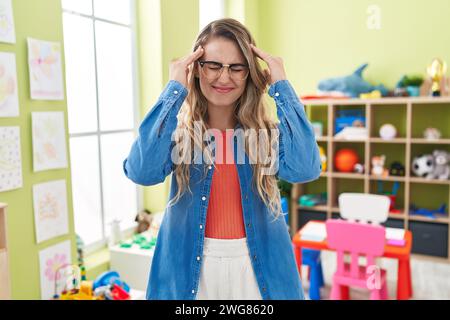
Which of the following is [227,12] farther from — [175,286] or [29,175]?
[175,286]

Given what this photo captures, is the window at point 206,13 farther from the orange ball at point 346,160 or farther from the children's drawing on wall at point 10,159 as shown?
the orange ball at point 346,160

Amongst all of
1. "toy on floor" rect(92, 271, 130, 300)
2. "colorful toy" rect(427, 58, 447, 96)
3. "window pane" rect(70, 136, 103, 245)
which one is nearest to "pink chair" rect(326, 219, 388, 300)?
"toy on floor" rect(92, 271, 130, 300)

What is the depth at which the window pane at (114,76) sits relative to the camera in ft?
4.83

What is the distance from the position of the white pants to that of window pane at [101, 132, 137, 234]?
115 cm

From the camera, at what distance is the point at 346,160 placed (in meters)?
3.04

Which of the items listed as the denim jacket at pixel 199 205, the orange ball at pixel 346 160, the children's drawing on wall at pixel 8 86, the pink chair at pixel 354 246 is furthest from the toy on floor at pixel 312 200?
the denim jacket at pixel 199 205

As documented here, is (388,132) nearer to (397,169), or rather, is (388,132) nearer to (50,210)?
(397,169)

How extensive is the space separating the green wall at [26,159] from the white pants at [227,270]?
99 centimetres

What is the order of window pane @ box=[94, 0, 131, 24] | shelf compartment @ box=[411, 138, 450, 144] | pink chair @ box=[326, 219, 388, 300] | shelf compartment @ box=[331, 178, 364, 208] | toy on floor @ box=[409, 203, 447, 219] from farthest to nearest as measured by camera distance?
shelf compartment @ box=[331, 178, 364, 208], toy on floor @ box=[409, 203, 447, 219], shelf compartment @ box=[411, 138, 450, 144], pink chair @ box=[326, 219, 388, 300], window pane @ box=[94, 0, 131, 24]

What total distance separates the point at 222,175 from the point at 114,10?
1.08 meters

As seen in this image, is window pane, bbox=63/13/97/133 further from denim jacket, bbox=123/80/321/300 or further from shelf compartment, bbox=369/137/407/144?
shelf compartment, bbox=369/137/407/144

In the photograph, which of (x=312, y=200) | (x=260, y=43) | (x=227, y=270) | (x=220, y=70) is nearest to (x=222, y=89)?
(x=220, y=70)

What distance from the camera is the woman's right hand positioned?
0.63 m

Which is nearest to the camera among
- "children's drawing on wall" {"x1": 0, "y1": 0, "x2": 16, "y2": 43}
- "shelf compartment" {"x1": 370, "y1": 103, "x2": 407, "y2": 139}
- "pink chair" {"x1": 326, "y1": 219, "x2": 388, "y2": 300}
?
"children's drawing on wall" {"x1": 0, "y1": 0, "x2": 16, "y2": 43}
